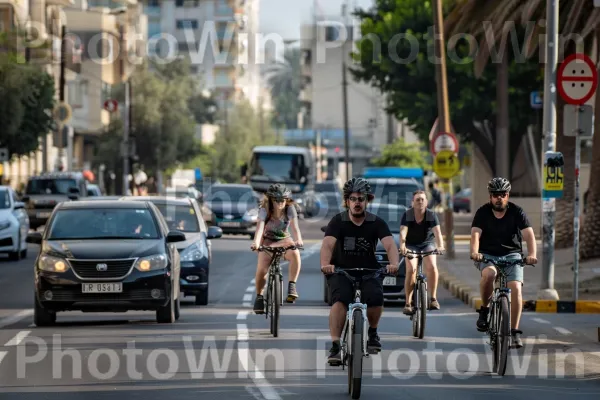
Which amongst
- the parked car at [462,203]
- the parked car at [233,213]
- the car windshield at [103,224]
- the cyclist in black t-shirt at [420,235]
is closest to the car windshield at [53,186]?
the parked car at [233,213]

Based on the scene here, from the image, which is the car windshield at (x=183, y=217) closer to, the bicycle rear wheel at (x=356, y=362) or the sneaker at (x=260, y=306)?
the sneaker at (x=260, y=306)

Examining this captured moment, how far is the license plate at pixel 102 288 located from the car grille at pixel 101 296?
0.13 feet

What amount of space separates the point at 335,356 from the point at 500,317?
2373 millimetres

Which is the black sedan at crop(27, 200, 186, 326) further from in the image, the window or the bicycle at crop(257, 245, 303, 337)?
the window

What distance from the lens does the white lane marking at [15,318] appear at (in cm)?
2020

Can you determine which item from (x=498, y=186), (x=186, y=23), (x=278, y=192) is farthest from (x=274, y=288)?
(x=186, y=23)

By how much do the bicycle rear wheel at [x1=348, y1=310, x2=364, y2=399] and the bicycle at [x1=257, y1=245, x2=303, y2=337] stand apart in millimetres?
5840

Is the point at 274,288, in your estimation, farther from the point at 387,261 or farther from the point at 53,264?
the point at 387,261

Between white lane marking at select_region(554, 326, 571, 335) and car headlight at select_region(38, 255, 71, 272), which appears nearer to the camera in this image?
car headlight at select_region(38, 255, 71, 272)

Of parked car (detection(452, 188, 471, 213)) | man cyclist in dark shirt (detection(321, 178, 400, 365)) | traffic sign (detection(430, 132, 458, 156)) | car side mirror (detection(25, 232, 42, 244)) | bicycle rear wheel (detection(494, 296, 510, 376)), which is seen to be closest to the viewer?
man cyclist in dark shirt (detection(321, 178, 400, 365))

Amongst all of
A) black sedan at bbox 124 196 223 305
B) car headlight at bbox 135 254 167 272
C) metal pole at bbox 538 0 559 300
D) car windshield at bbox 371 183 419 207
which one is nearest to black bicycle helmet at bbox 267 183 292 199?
car headlight at bbox 135 254 167 272

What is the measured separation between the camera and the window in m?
175

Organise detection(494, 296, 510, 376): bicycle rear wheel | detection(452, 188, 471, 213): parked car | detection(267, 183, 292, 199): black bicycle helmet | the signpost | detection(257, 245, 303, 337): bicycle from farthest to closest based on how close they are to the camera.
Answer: detection(452, 188, 471, 213): parked car → the signpost → detection(267, 183, 292, 199): black bicycle helmet → detection(257, 245, 303, 337): bicycle → detection(494, 296, 510, 376): bicycle rear wheel

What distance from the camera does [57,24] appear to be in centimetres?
8488
